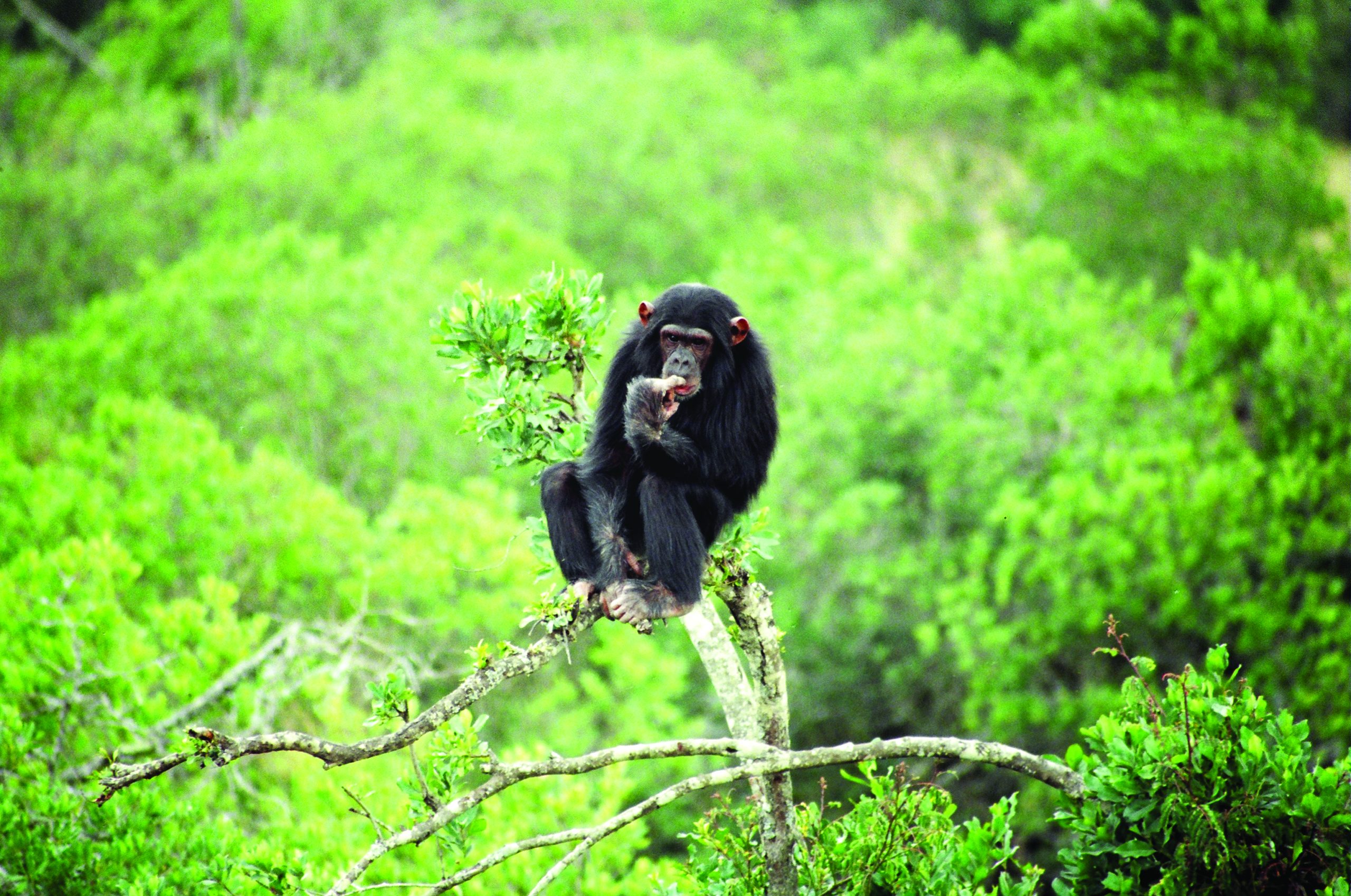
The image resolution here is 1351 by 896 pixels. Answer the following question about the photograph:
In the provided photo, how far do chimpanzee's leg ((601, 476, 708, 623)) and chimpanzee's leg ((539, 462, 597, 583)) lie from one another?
1.25 feet

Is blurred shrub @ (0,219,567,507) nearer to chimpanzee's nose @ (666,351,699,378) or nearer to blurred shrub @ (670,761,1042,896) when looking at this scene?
chimpanzee's nose @ (666,351,699,378)

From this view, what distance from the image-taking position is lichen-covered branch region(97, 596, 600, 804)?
13.6 ft

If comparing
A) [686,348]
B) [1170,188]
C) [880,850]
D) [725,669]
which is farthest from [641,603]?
[1170,188]

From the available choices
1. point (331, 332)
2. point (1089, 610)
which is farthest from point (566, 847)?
point (331, 332)

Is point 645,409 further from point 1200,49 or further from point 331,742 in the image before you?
point 1200,49

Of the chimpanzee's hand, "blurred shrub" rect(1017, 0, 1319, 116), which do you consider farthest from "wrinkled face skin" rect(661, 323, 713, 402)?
"blurred shrub" rect(1017, 0, 1319, 116)

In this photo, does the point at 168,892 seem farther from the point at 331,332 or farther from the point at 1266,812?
the point at 331,332

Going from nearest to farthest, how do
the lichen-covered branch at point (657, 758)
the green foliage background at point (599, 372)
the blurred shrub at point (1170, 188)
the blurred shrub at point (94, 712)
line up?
the lichen-covered branch at point (657, 758), the blurred shrub at point (94, 712), the green foliage background at point (599, 372), the blurred shrub at point (1170, 188)

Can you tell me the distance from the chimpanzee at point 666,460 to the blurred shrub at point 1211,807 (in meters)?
2.45

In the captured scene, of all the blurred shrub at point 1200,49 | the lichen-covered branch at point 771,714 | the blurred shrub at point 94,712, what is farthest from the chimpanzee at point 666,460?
the blurred shrub at point 1200,49

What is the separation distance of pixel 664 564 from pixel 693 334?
5.21ft

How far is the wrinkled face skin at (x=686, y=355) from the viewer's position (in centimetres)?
697

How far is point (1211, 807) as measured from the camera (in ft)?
18.3

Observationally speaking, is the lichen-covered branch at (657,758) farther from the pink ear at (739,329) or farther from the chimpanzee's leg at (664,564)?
the pink ear at (739,329)
